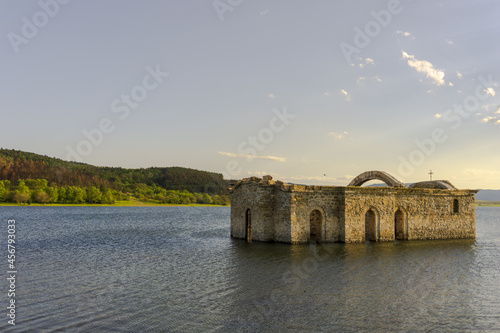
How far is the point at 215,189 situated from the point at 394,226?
5004 inches

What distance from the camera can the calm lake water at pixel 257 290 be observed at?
10047mm

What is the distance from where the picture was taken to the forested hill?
11688 cm

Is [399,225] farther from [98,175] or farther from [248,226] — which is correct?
[98,175]

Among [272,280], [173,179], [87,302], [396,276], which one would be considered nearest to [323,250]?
[396,276]

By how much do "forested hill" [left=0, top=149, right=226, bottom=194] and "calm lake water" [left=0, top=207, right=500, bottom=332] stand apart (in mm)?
111833

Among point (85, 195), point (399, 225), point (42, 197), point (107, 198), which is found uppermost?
point (85, 195)

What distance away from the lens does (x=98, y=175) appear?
14488cm

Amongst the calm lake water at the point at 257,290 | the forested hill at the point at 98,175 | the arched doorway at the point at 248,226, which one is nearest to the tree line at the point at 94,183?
the forested hill at the point at 98,175

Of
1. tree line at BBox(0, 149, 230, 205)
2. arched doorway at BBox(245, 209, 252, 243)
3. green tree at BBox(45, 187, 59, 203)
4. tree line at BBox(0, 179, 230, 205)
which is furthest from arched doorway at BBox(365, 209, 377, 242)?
green tree at BBox(45, 187, 59, 203)

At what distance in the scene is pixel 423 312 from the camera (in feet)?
36.4

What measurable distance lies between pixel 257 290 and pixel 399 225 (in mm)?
20693

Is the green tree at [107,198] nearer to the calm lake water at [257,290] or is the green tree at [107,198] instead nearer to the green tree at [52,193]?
the green tree at [52,193]

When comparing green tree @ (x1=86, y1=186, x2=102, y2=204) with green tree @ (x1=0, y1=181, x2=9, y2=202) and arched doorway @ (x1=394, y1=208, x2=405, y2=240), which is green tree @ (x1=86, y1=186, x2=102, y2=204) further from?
arched doorway @ (x1=394, y1=208, x2=405, y2=240)

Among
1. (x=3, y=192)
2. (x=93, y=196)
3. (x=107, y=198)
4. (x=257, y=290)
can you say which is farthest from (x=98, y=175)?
(x=257, y=290)
